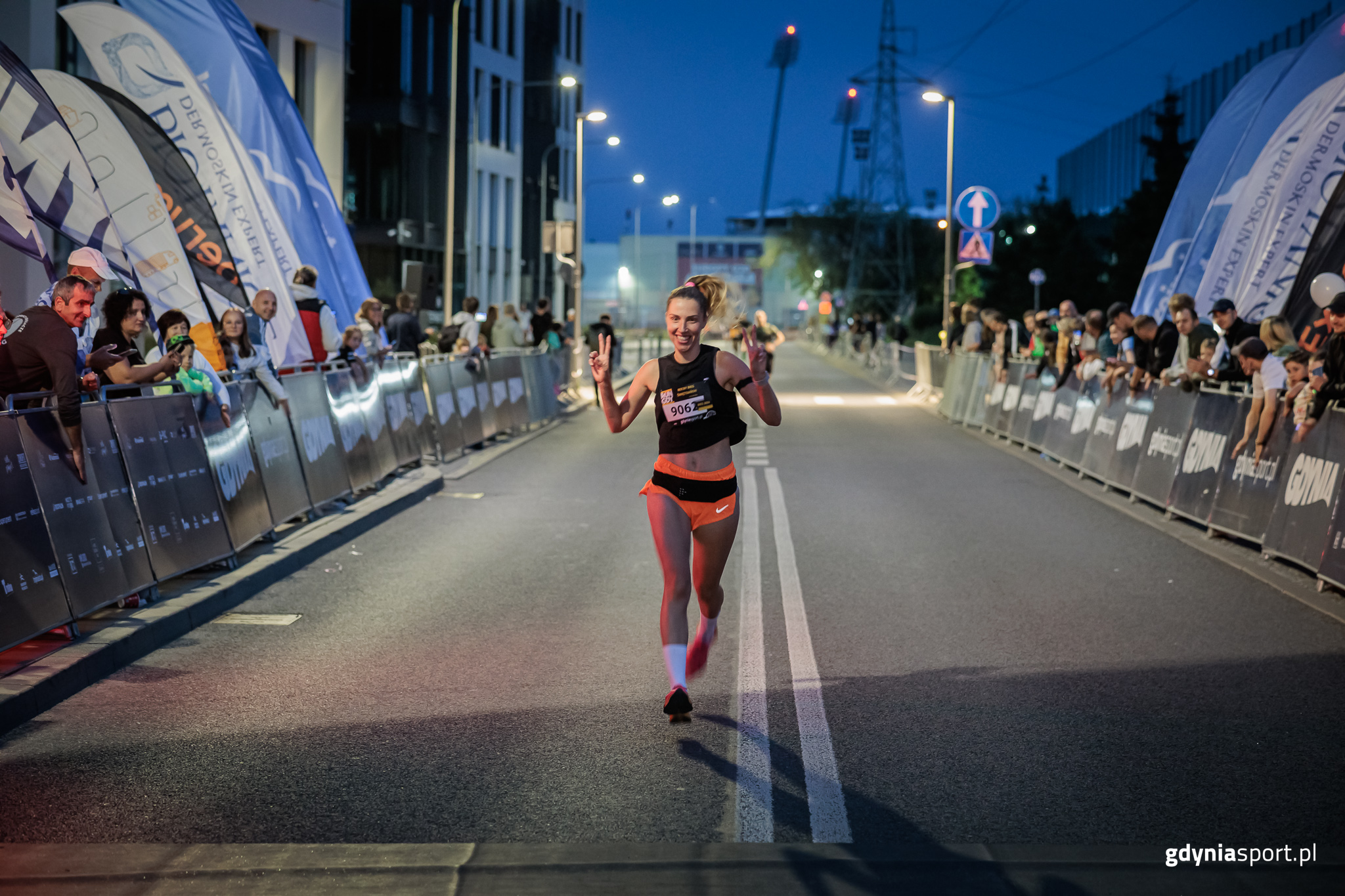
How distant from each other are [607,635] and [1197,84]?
9457cm

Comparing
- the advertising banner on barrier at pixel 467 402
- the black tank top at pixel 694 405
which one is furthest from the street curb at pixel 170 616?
the advertising banner on barrier at pixel 467 402

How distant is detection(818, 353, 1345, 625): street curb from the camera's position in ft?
31.0

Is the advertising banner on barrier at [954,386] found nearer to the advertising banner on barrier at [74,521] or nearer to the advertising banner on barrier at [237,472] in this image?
the advertising banner on barrier at [237,472]

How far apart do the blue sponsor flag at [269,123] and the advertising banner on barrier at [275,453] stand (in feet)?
21.6

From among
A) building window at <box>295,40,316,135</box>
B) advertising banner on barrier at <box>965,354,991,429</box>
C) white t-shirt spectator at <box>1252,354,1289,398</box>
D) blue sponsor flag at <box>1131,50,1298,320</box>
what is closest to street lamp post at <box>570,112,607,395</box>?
building window at <box>295,40,316,135</box>

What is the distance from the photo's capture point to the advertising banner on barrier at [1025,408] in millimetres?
21047

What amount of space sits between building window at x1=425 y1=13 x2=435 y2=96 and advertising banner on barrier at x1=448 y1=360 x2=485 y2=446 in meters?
32.3

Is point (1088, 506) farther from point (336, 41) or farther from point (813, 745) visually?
point (336, 41)

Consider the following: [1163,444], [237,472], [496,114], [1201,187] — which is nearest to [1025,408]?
[1201,187]

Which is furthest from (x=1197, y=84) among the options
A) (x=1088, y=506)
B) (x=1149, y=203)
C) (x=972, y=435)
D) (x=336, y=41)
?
(x=1088, y=506)

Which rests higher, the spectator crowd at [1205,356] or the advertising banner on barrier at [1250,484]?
the spectator crowd at [1205,356]

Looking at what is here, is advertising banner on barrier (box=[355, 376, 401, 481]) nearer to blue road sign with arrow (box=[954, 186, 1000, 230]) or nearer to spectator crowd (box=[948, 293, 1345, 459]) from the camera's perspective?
spectator crowd (box=[948, 293, 1345, 459])

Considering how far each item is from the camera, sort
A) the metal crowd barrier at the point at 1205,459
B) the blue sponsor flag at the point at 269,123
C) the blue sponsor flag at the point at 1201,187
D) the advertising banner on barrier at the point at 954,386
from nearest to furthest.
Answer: the metal crowd barrier at the point at 1205,459 → the blue sponsor flag at the point at 269,123 → the blue sponsor flag at the point at 1201,187 → the advertising banner on barrier at the point at 954,386

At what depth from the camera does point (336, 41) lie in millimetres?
37250
